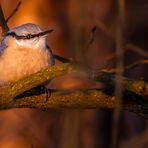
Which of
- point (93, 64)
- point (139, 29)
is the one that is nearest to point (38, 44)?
point (93, 64)

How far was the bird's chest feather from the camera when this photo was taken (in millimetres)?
4656

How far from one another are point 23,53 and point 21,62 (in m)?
0.16

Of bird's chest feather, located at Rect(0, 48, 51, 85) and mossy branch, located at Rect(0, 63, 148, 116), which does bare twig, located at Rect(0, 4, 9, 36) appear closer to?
bird's chest feather, located at Rect(0, 48, 51, 85)

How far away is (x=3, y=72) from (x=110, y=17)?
3.99 metres

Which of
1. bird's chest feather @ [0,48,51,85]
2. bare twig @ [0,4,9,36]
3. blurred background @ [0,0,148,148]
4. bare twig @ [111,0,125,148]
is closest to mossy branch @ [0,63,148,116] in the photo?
bird's chest feather @ [0,48,51,85]

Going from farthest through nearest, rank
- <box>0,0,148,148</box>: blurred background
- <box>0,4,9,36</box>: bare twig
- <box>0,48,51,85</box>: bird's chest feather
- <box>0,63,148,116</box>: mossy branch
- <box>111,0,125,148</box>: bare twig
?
<box>0,0,148,148</box>: blurred background → <box>0,4,9,36</box>: bare twig → <box>0,48,51,85</box>: bird's chest feather → <box>0,63,148,116</box>: mossy branch → <box>111,0,125,148</box>: bare twig

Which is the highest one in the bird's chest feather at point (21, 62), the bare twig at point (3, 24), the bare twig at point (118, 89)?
the bare twig at point (3, 24)

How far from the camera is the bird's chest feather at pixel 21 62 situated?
4.66 m

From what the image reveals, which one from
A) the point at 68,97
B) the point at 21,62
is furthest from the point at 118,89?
the point at 21,62

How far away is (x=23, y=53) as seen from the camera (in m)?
4.92

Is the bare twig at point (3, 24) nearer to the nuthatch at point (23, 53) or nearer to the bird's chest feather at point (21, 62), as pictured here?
the nuthatch at point (23, 53)

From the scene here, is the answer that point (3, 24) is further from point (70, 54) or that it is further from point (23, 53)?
point (70, 54)

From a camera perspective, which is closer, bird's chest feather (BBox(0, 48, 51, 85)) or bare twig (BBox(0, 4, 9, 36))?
bird's chest feather (BBox(0, 48, 51, 85))

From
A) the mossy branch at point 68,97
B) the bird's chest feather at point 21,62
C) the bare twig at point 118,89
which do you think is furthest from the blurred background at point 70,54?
the bare twig at point 118,89
